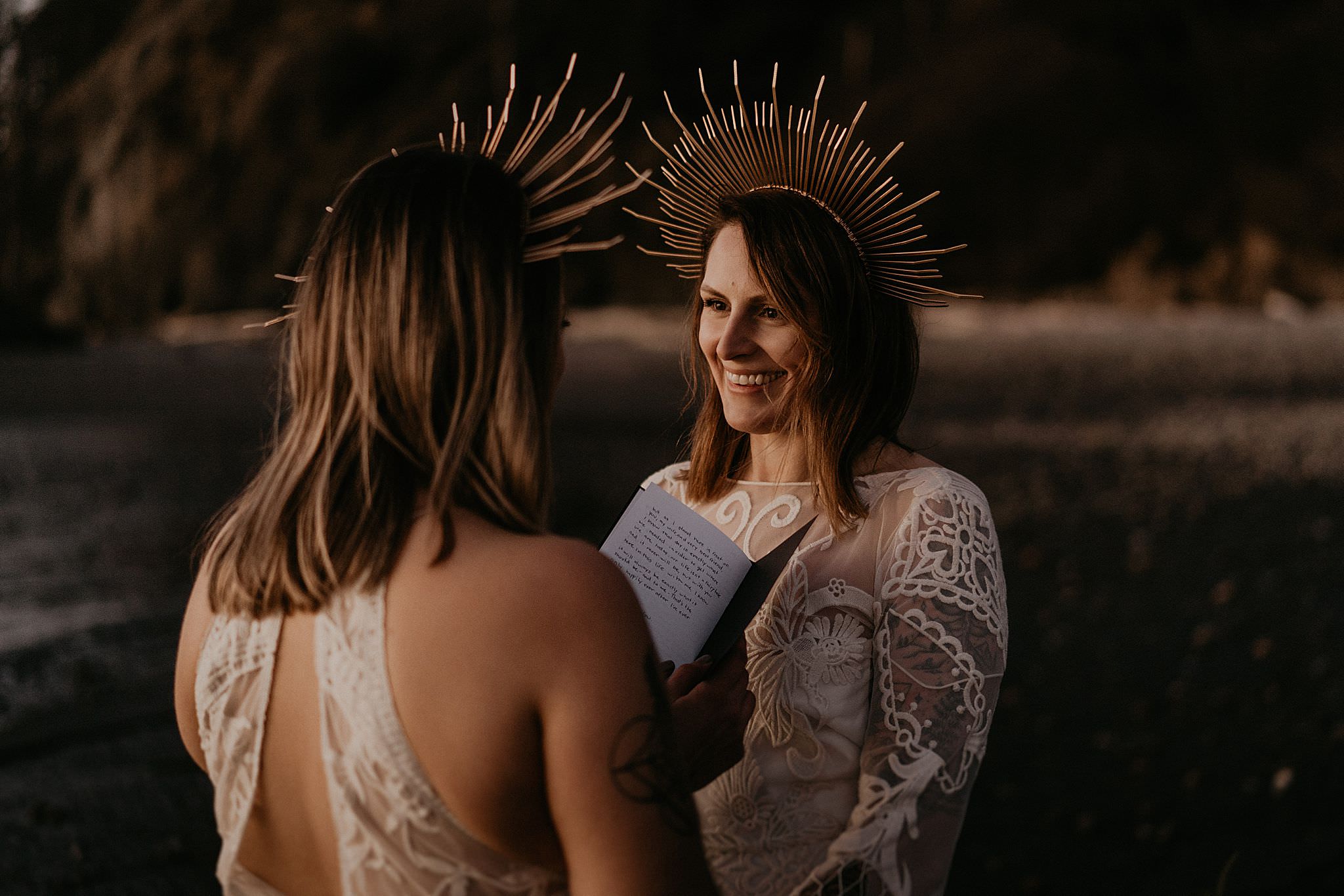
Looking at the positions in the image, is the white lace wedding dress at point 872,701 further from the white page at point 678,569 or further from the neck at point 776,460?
the white page at point 678,569

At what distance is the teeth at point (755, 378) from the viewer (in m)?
2.96

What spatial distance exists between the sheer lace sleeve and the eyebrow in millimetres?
621

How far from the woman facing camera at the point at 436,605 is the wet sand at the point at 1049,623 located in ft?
1.51

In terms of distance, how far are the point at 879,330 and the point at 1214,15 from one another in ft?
129

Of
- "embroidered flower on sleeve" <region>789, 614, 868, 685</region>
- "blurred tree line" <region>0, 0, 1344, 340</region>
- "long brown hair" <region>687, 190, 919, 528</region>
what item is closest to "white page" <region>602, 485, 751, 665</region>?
"embroidered flower on sleeve" <region>789, 614, 868, 685</region>

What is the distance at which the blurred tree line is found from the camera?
1267 inches

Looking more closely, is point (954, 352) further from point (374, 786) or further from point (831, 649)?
point (374, 786)

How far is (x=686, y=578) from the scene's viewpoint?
231cm

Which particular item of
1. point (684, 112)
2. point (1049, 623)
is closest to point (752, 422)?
point (1049, 623)

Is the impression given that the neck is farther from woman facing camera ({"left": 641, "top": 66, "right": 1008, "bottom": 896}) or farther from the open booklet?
the open booklet

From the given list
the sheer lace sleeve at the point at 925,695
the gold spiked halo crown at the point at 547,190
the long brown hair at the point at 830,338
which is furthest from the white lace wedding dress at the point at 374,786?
the long brown hair at the point at 830,338

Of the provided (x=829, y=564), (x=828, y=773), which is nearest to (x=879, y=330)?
(x=829, y=564)

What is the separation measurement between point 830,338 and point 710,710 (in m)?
1.07

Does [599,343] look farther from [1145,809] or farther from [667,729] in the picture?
[667,729]
